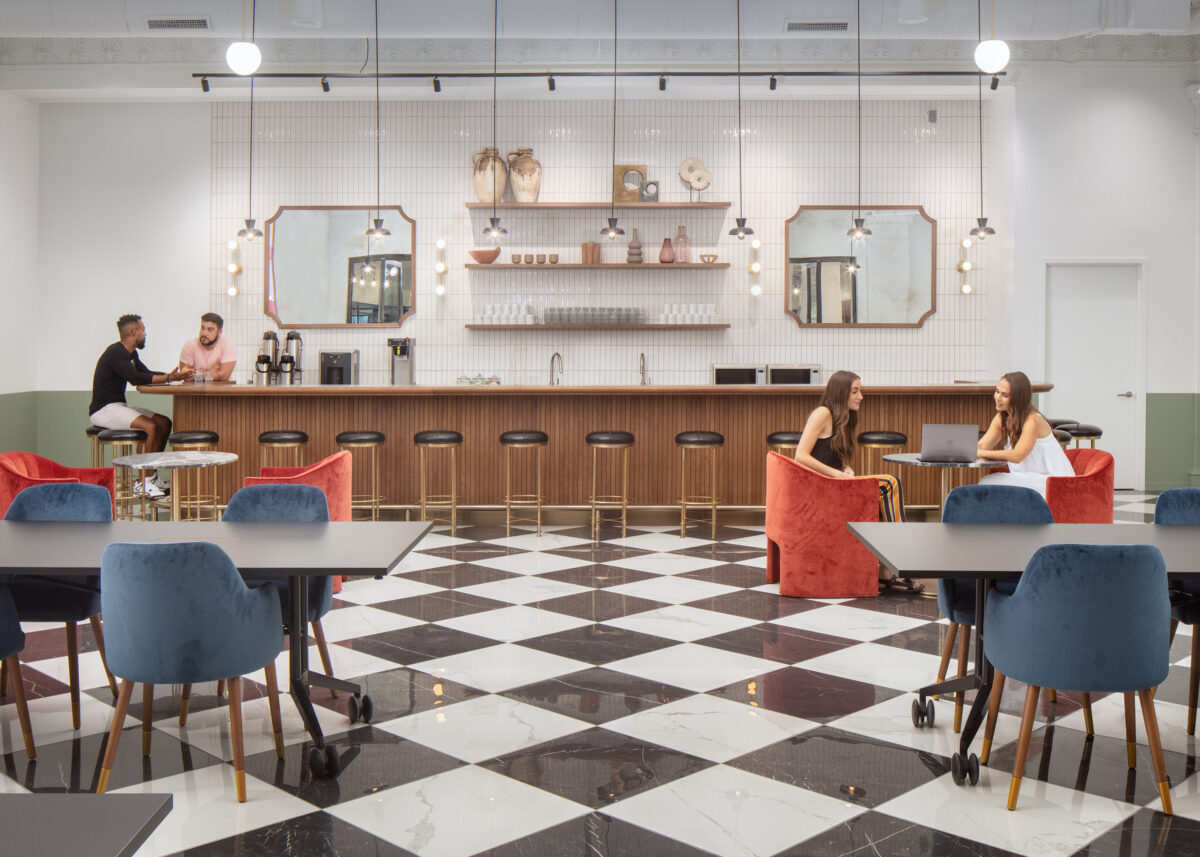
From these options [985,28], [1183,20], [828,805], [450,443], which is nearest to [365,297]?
[450,443]

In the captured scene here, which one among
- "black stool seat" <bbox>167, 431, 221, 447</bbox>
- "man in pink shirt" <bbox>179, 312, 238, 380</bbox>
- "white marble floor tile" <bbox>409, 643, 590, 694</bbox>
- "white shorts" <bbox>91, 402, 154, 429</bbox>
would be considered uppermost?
"man in pink shirt" <bbox>179, 312, 238, 380</bbox>

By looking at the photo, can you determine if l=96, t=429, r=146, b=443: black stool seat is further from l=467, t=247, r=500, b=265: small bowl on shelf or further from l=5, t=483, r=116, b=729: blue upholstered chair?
l=5, t=483, r=116, b=729: blue upholstered chair

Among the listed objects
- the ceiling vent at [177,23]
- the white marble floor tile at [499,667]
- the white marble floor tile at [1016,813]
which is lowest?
the white marble floor tile at [1016,813]

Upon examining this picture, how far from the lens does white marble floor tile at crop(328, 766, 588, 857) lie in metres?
2.57

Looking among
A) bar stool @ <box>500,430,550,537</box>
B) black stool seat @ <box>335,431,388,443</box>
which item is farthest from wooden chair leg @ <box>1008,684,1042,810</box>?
black stool seat @ <box>335,431,388,443</box>

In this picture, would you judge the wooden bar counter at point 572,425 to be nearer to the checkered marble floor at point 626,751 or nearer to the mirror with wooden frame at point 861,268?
the mirror with wooden frame at point 861,268

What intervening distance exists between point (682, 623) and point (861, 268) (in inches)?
211

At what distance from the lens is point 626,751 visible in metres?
3.18

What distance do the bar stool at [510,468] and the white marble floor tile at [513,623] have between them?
210cm

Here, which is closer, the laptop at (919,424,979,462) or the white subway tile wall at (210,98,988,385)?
the laptop at (919,424,979,462)

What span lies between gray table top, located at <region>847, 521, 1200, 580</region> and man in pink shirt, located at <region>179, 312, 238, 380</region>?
220 inches

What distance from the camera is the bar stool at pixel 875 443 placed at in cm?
704

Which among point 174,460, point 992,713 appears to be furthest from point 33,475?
point 992,713

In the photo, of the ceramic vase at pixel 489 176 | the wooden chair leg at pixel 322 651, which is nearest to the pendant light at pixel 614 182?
the ceramic vase at pixel 489 176
